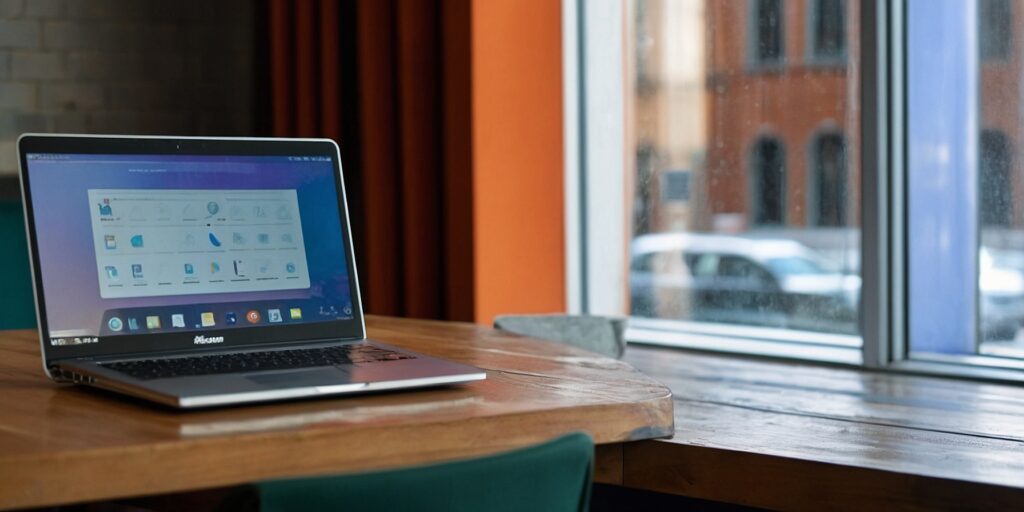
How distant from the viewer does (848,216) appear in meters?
2.69

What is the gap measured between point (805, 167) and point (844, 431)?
1.20 m

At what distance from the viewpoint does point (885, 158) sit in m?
2.47

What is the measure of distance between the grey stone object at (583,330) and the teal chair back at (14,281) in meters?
1.61

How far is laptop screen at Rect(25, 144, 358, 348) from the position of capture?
1.40 meters

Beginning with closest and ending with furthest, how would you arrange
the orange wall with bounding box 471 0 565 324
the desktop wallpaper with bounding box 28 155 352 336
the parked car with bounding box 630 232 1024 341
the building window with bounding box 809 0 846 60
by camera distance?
the desktop wallpaper with bounding box 28 155 352 336
the parked car with bounding box 630 232 1024 341
the building window with bounding box 809 0 846 60
the orange wall with bounding box 471 0 565 324

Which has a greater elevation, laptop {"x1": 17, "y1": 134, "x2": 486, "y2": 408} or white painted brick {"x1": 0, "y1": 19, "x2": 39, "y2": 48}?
white painted brick {"x1": 0, "y1": 19, "x2": 39, "y2": 48}

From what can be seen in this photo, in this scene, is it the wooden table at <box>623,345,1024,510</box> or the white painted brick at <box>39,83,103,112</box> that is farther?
the white painted brick at <box>39,83,103,112</box>

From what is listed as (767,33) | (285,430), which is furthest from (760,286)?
(285,430)

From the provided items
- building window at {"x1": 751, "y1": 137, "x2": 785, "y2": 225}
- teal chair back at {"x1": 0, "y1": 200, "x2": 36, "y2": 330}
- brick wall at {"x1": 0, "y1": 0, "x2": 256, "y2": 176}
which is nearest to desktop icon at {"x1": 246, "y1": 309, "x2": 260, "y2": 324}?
building window at {"x1": 751, "y1": 137, "x2": 785, "y2": 225}

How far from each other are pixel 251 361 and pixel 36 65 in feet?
7.98

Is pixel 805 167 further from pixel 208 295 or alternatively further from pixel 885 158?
pixel 208 295

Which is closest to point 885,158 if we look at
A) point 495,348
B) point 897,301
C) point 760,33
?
point 897,301

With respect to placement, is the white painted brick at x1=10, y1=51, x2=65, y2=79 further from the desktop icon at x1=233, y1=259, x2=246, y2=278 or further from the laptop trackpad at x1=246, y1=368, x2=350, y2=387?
the laptop trackpad at x1=246, y1=368, x2=350, y2=387

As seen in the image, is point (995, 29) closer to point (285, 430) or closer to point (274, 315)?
point (274, 315)
